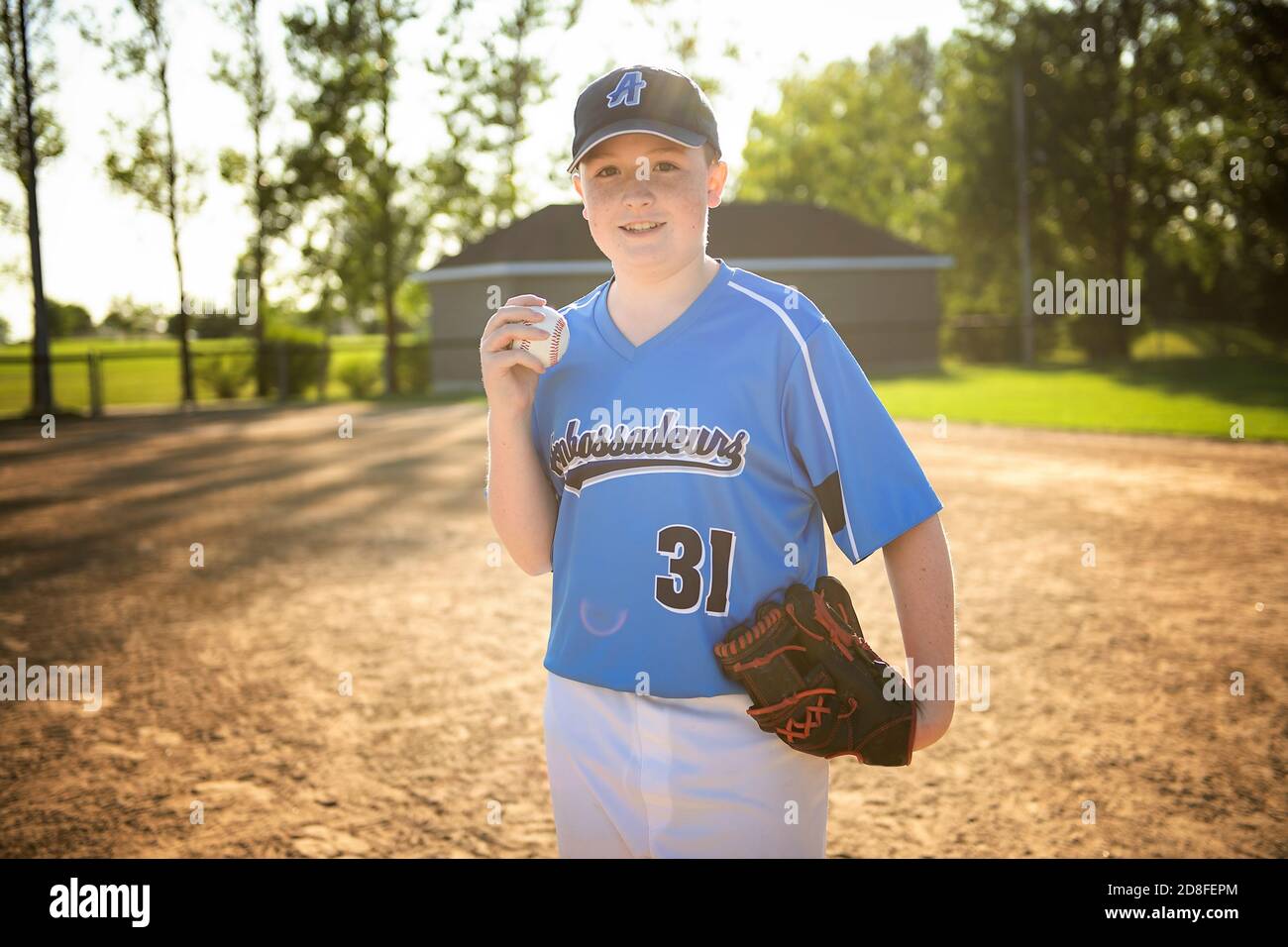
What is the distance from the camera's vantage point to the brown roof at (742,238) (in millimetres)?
33281

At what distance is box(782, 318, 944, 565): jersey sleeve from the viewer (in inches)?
74.8

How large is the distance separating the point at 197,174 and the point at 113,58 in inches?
152

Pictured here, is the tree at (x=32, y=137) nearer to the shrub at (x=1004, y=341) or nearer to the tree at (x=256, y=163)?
the tree at (x=256, y=163)

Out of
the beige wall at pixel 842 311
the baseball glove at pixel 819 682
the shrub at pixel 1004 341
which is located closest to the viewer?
the baseball glove at pixel 819 682

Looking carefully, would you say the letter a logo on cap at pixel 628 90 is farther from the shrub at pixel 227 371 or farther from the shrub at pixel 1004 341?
the shrub at pixel 1004 341

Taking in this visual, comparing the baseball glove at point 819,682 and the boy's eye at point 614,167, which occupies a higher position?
the boy's eye at point 614,167

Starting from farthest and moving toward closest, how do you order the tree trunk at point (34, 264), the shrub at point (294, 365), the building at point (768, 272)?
the shrub at point (294, 365) → the building at point (768, 272) → the tree trunk at point (34, 264)

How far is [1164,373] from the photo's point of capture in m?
28.5

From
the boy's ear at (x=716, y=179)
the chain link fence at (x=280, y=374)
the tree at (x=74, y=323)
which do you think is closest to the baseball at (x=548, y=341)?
the boy's ear at (x=716, y=179)

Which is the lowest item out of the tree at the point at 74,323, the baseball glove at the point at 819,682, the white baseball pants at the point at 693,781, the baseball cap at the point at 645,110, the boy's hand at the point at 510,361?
the white baseball pants at the point at 693,781

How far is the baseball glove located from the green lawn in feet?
50.4

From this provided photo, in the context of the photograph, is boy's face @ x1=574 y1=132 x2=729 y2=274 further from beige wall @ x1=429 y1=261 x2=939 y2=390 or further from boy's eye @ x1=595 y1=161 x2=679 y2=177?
beige wall @ x1=429 y1=261 x2=939 y2=390

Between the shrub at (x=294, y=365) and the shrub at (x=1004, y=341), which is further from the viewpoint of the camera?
the shrub at (x=1004, y=341)

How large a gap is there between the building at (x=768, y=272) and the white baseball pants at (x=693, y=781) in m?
29.7
